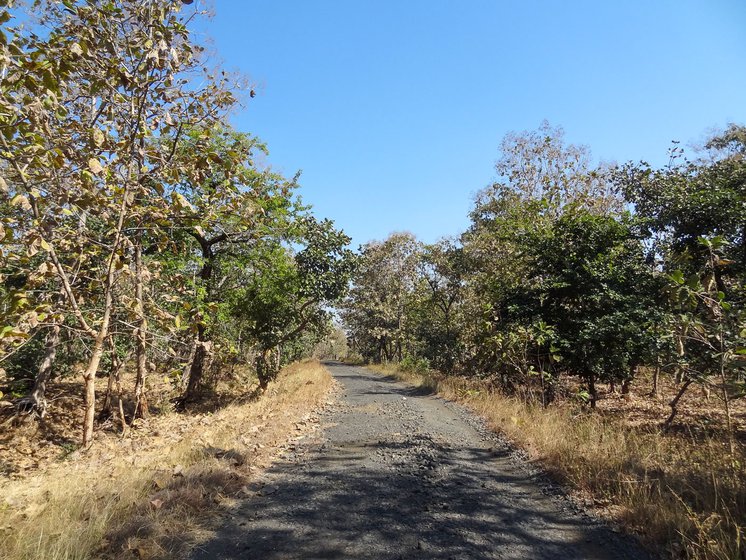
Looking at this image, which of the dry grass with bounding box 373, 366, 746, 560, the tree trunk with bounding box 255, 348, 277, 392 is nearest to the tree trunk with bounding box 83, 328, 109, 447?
the dry grass with bounding box 373, 366, 746, 560

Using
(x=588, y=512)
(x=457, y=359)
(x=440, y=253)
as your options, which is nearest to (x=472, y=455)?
(x=588, y=512)

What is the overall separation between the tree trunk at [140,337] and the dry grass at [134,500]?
178cm

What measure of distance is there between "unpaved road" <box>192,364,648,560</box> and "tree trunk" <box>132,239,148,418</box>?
105 inches

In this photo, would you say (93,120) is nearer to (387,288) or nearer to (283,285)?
(283,285)

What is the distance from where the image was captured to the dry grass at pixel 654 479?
3633 millimetres

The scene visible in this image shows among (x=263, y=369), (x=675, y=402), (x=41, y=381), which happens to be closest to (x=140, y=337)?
(x=41, y=381)

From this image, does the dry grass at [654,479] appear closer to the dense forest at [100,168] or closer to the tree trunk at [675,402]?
the tree trunk at [675,402]

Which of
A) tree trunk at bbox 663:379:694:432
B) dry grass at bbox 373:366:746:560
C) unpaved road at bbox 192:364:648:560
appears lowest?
unpaved road at bbox 192:364:648:560

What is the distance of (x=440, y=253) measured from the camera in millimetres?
23266

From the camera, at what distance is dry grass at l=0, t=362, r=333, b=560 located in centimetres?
351

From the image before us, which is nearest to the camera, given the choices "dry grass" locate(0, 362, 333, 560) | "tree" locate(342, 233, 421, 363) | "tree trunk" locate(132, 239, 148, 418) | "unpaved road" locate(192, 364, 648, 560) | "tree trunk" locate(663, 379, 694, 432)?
"dry grass" locate(0, 362, 333, 560)

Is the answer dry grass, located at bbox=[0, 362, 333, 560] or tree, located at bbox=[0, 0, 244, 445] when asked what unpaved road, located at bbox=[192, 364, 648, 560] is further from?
tree, located at bbox=[0, 0, 244, 445]

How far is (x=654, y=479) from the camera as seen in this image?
474cm

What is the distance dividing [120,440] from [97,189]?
709cm
